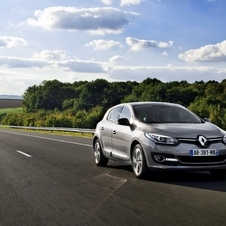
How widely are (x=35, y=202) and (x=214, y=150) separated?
353cm

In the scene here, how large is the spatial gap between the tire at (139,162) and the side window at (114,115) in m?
1.74

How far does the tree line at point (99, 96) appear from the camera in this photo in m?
84.8

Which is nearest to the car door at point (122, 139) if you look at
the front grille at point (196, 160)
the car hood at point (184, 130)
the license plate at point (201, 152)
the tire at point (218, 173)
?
the car hood at point (184, 130)

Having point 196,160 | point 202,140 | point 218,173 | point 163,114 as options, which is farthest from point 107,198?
point 163,114

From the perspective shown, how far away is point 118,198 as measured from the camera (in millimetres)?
7516

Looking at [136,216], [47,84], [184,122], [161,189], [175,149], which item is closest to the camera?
[136,216]

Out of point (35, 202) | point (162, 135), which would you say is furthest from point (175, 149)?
point (35, 202)

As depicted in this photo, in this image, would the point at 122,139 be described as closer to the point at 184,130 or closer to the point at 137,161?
the point at 137,161

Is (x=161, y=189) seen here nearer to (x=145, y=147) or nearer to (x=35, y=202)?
(x=145, y=147)

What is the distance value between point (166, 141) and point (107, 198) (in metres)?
2.12

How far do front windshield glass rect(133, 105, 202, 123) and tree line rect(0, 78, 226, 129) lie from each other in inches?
1943

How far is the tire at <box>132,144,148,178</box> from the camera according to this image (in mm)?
9500

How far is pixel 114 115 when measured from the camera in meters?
11.9

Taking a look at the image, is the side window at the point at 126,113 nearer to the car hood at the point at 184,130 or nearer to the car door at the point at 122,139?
the car door at the point at 122,139
